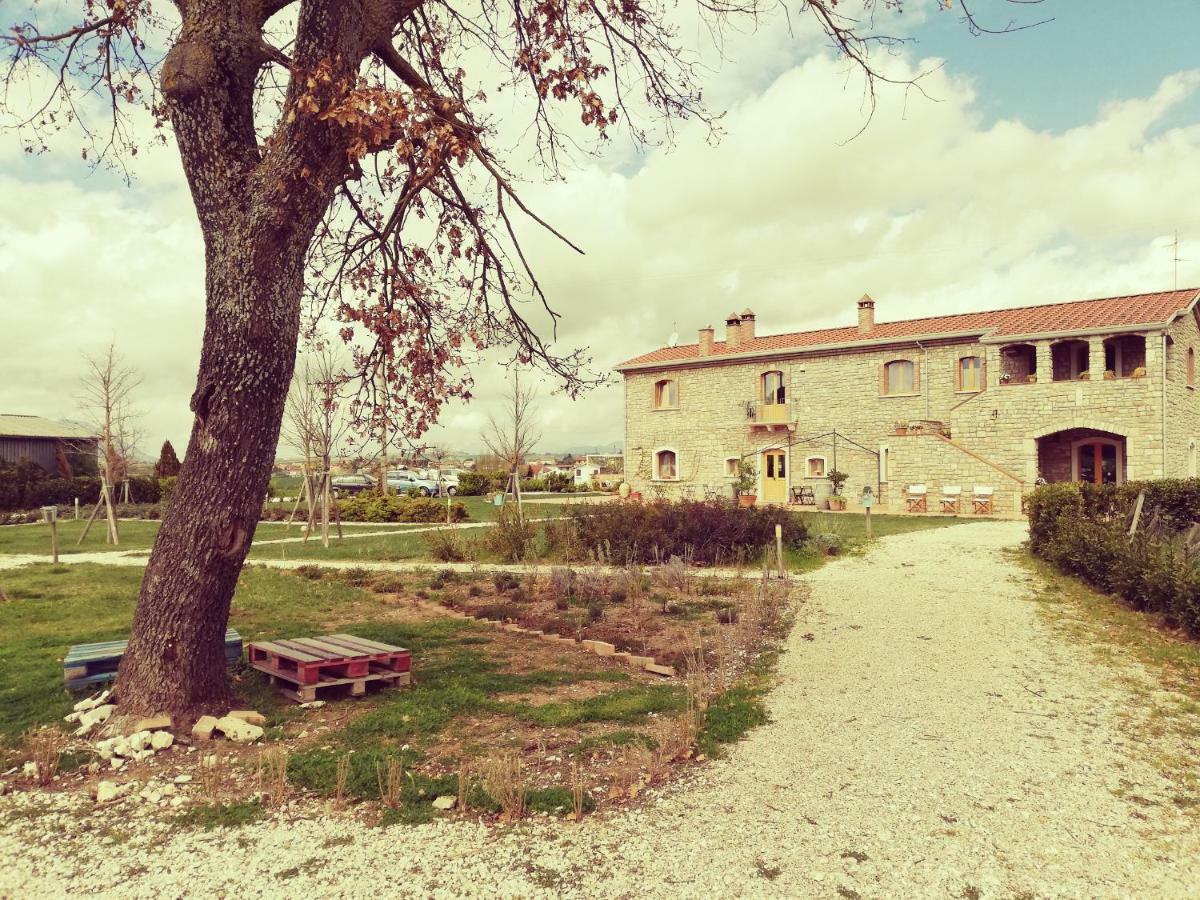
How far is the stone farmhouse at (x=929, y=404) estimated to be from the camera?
22688 mm

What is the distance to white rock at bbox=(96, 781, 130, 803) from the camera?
405 cm

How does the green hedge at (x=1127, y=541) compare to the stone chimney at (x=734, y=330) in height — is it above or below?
below

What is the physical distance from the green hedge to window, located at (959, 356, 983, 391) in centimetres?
1235

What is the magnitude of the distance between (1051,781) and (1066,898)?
1.30 meters

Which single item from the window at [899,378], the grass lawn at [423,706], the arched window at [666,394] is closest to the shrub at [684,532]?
the grass lawn at [423,706]

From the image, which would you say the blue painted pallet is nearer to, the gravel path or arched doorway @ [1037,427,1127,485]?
the gravel path

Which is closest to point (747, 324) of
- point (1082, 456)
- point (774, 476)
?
point (774, 476)

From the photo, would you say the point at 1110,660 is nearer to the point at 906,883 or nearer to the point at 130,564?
the point at 906,883

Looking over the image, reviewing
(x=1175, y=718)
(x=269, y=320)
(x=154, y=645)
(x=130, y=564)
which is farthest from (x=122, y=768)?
(x=130, y=564)

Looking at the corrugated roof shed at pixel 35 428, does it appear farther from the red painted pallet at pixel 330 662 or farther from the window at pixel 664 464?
the red painted pallet at pixel 330 662

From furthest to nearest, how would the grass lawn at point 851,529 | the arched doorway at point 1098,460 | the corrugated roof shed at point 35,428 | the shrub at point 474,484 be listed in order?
the shrub at point 474,484, the corrugated roof shed at point 35,428, the arched doorway at point 1098,460, the grass lawn at point 851,529

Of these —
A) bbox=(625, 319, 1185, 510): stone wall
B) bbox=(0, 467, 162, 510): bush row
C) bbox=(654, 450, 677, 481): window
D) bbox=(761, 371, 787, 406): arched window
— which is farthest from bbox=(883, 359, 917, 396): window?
bbox=(0, 467, 162, 510): bush row

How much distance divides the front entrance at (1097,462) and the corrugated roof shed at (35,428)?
37.4 meters

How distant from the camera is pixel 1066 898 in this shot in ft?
10.2
